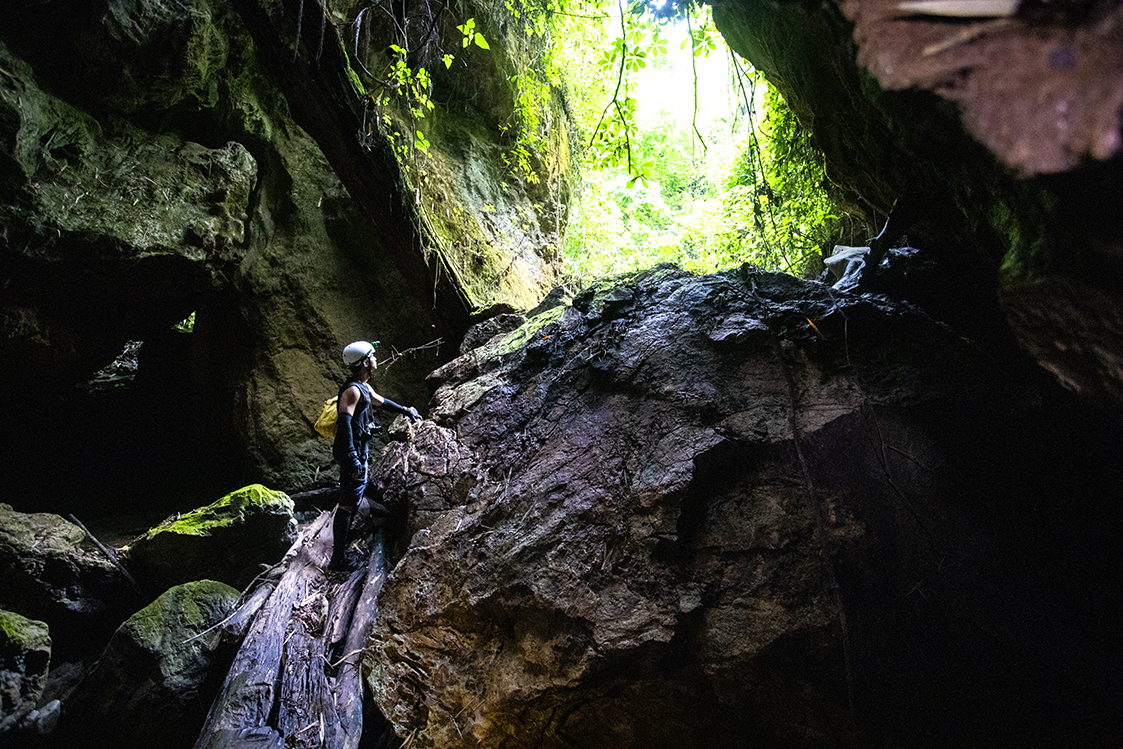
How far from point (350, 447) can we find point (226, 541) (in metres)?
1.85

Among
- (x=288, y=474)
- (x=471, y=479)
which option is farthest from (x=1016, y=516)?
(x=288, y=474)

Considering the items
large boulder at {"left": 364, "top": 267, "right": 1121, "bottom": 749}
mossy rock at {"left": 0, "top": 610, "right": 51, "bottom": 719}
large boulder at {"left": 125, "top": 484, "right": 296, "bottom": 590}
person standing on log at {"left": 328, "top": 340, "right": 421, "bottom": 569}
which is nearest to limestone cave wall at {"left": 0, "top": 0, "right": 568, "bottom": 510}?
large boulder at {"left": 125, "top": 484, "right": 296, "bottom": 590}

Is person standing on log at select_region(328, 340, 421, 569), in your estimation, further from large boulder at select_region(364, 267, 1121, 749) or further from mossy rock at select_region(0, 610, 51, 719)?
mossy rock at select_region(0, 610, 51, 719)

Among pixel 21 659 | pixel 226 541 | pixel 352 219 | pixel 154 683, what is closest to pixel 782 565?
pixel 154 683

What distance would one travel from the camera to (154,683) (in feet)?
11.7

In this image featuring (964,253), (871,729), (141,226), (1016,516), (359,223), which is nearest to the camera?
(871,729)

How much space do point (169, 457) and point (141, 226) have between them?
4296 millimetres

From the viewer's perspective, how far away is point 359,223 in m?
6.73

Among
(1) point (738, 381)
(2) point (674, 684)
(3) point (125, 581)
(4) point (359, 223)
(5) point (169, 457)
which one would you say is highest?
(4) point (359, 223)

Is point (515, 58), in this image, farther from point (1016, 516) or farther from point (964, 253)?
point (1016, 516)

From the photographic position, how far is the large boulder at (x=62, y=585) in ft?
15.4

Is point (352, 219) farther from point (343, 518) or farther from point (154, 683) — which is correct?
point (154, 683)

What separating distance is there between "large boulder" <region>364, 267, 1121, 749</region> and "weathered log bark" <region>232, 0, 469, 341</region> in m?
3.29

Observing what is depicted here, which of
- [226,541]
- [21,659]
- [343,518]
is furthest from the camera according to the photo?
[226,541]
